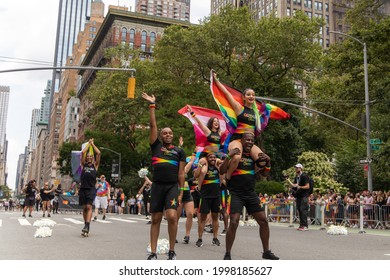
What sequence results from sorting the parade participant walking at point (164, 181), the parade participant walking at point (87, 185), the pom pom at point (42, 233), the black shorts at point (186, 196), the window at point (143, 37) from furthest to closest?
the window at point (143, 37), the parade participant walking at point (87, 185), the pom pom at point (42, 233), the black shorts at point (186, 196), the parade participant walking at point (164, 181)

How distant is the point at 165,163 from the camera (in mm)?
6695

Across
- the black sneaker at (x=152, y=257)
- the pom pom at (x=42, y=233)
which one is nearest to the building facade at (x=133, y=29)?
the pom pom at (x=42, y=233)

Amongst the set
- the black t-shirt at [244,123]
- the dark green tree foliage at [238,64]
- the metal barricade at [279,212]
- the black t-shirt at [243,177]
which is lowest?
the metal barricade at [279,212]

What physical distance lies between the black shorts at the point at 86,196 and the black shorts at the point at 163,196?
486 centimetres

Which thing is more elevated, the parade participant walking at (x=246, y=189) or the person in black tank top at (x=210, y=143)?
the person in black tank top at (x=210, y=143)

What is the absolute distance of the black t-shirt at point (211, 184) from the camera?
9.65 m

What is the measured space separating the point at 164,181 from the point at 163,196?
22 cm

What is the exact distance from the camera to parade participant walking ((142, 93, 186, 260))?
6.60 metres

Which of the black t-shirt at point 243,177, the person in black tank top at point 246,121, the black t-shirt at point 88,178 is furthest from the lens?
the black t-shirt at point 88,178

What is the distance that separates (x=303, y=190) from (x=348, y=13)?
21.6 meters

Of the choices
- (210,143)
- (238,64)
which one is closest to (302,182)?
(210,143)

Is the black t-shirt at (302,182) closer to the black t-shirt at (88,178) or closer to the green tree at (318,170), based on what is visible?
the black t-shirt at (88,178)
